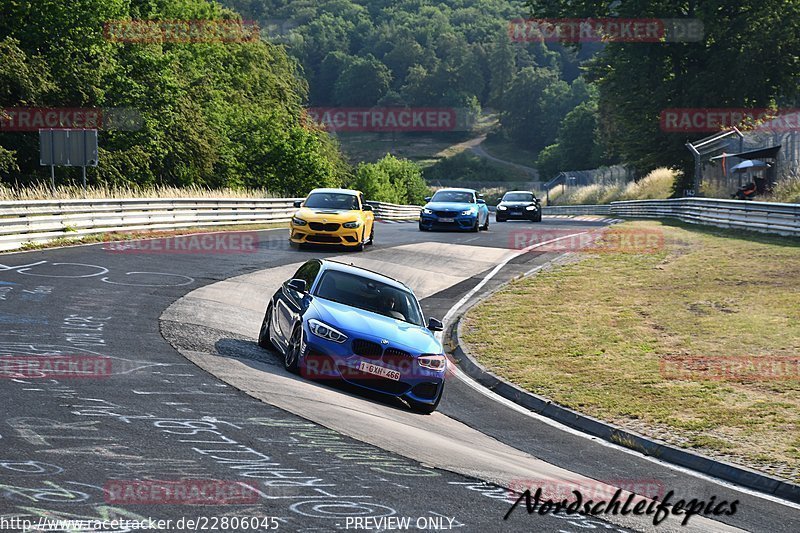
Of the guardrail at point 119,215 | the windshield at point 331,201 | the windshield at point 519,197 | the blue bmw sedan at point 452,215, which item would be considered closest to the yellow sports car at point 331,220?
the windshield at point 331,201

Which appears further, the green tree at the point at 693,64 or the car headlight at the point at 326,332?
the green tree at the point at 693,64

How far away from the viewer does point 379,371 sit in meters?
Result: 11.7

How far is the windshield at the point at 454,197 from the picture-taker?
3741 cm

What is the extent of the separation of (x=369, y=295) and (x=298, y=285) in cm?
94

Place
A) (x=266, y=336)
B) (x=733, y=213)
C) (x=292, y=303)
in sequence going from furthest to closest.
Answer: (x=733, y=213) < (x=266, y=336) < (x=292, y=303)

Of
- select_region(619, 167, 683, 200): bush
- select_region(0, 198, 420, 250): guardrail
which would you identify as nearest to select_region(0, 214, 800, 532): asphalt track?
select_region(0, 198, 420, 250): guardrail

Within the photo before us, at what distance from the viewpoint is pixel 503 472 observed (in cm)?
842

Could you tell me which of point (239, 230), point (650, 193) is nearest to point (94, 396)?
point (239, 230)

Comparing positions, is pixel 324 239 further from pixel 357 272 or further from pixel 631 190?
pixel 631 190

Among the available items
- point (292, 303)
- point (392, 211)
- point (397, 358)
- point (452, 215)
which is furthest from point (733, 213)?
point (392, 211)

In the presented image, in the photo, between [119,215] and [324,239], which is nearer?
[324,239]

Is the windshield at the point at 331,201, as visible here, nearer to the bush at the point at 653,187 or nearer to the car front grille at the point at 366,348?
the car front grille at the point at 366,348

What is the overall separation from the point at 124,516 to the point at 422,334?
6.75m

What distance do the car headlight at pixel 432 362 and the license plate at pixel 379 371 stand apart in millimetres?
332
